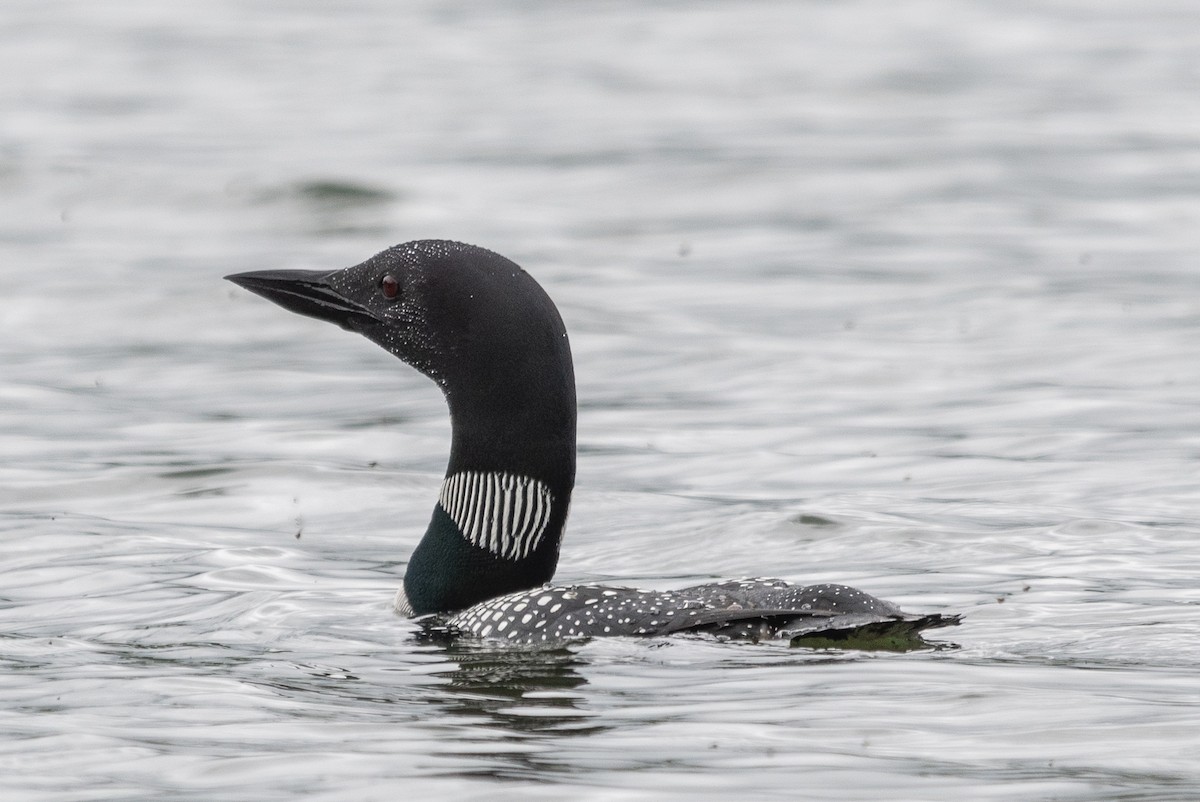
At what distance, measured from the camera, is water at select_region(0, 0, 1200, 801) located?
15.5 ft

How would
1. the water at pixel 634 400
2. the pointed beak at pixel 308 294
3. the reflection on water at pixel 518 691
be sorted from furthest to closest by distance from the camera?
the pointed beak at pixel 308 294 < the reflection on water at pixel 518 691 < the water at pixel 634 400

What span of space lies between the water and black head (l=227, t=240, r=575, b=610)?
36cm

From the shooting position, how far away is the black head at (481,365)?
19.1 ft

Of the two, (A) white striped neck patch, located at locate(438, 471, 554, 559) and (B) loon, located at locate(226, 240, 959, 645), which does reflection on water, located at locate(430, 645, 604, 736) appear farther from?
(A) white striped neck patch, located at locate(438, 471, 554, 559)

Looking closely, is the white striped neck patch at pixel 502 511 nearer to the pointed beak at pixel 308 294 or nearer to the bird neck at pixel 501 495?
the bird neck at pixel 501 495

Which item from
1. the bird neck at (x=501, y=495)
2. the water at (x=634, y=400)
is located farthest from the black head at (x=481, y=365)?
the water at (x=634, y=400)

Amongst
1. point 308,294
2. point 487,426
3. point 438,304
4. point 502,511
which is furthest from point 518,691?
point 308,294

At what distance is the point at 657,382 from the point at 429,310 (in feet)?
14.7

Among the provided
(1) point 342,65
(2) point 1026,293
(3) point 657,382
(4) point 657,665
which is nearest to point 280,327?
(3) point 657,382

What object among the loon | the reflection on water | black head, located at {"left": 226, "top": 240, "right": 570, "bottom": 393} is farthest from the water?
black head, located at {"left": 226, "top": 240, "right": 570, "bottom": 393}

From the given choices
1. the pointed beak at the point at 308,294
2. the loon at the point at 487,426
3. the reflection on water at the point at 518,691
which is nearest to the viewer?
the reflection on water at the point at 518,691

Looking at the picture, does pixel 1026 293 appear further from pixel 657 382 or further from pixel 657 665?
pixel 657 665

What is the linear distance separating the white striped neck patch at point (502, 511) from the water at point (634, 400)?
0.37m

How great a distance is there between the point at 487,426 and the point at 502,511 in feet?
0.76
